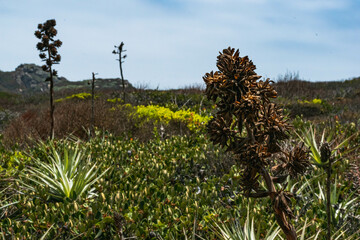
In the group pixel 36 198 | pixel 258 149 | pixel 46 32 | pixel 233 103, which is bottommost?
pixel 36 198

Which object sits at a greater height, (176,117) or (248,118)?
(248,118)

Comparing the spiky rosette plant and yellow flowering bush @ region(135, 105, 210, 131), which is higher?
the spiky rosette plant

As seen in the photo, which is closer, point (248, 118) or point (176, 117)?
point (248, 118)

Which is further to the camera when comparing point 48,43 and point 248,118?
point 48,43

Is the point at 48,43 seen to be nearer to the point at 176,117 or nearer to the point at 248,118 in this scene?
the point at 176,117

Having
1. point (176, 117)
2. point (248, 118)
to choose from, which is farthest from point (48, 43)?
point (248, 118)

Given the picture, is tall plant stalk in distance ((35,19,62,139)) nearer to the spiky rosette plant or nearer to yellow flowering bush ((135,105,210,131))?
yellow flowering bush ((135,105,210,131))

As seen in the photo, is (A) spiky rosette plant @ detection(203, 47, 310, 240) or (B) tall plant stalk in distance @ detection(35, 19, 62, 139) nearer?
(A) spiky rosette plant @ detection(203, 47, 310, 240)

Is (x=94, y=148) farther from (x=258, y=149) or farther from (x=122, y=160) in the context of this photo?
(x=258, y=149)

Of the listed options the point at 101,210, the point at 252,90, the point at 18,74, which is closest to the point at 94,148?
the point at 101,210

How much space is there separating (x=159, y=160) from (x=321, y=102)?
42.1 ft

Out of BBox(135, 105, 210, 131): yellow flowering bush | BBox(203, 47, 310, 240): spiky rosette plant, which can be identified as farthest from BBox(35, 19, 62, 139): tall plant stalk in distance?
BBox(203, 47, 310, 240): spiky rosette plant

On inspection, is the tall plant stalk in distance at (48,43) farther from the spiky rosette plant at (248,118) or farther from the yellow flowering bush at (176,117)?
the spiky rosette plant at (248,118)

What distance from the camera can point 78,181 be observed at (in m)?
4.39
